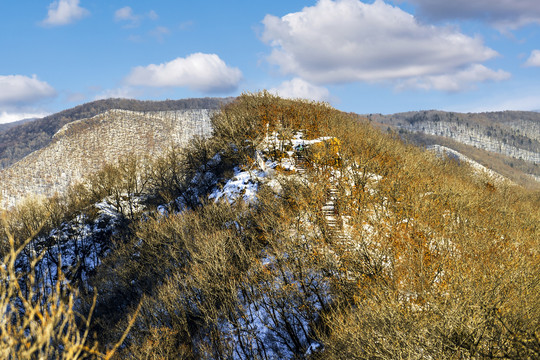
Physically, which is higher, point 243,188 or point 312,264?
point 243,188

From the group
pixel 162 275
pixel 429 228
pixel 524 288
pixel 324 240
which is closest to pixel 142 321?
pixel 162 275

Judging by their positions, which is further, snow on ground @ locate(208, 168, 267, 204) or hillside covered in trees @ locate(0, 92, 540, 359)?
snow on ground @ locate(208, 168, 267, 204)

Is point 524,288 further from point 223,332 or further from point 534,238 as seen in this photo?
point 223,332

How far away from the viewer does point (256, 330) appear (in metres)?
24.8

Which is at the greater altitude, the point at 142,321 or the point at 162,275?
the point at 162,275

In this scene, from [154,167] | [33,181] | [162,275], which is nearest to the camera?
[162,275]

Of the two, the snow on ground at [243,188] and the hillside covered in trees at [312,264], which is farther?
the snow on ground at [243,188]

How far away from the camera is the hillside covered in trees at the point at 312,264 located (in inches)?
540

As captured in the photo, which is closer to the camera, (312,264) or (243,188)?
(312,264)

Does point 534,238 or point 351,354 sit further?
point 534,238

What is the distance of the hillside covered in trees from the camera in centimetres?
1371

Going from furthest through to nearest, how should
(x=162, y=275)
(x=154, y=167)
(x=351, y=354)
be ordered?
(x=154, y=167) < (x=162, y=275) < (x=351, y=354)

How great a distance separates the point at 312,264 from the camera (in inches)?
940

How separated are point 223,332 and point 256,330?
275 centimetres
